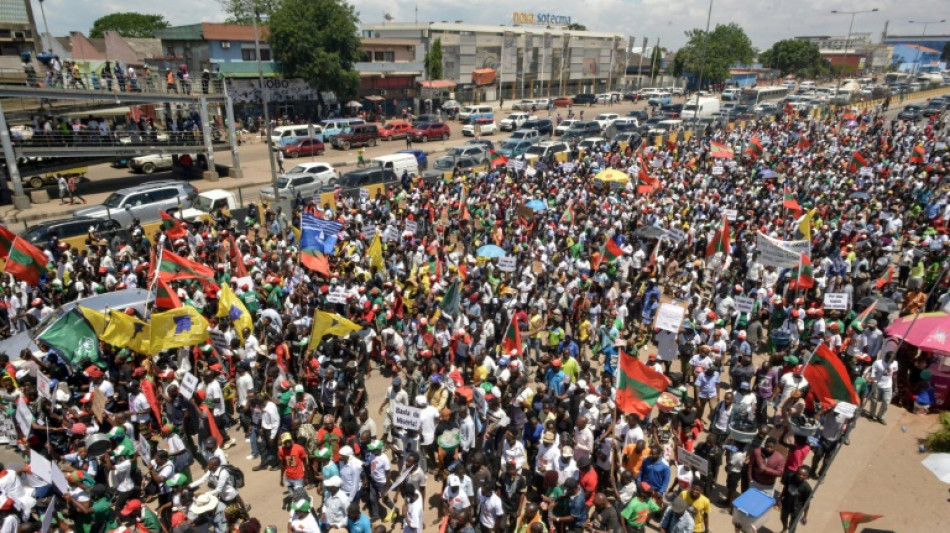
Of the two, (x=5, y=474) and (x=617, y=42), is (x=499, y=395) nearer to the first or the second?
(x=5, y=474)

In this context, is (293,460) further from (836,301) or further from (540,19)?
(540,19)

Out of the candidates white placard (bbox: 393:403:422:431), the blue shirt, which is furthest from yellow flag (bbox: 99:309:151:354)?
the blue shirt

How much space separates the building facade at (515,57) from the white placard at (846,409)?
55890 mm

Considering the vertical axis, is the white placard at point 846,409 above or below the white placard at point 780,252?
below

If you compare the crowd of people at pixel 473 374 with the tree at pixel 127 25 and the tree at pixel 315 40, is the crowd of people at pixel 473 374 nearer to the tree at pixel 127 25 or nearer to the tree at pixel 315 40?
the tree at pixel 315 40

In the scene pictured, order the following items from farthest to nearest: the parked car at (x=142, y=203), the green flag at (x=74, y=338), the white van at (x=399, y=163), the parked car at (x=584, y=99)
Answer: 1. the parked car at (x=584, y=99)
2. the white van at (x=399, y=163)
3. the parked car at (x=142, y=203)
4. the green flag at (x=74, y=338)

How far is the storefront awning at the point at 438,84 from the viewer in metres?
57.1

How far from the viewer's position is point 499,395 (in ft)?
29.3

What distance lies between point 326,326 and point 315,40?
39.3 meters

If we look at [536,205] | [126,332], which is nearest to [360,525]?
[126,332]

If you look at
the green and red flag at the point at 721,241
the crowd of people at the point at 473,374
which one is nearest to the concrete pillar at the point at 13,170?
the crowd of people at the point at 473,374

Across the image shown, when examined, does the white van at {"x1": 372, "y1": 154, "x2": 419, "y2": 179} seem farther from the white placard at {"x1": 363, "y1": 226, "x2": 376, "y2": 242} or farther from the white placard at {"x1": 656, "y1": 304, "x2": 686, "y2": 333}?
the white placard at {"x1": 656, "y1": 304, "x2": 686, "y2": 333}

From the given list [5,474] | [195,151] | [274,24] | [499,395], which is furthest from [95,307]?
[274,24]

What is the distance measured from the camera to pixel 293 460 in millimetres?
7867
